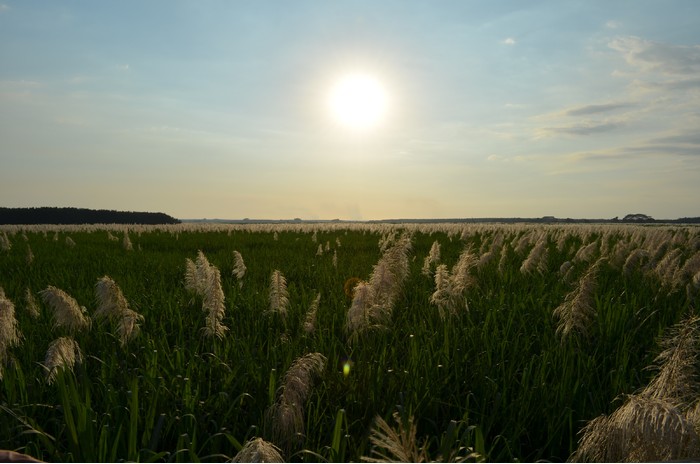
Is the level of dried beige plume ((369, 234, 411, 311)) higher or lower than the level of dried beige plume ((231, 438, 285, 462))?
higher

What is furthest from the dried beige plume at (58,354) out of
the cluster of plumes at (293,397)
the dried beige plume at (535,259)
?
the dried beige plume at (535,259)

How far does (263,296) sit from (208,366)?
2534 millimetres

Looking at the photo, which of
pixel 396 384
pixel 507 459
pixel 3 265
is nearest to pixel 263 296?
pixel 396 384

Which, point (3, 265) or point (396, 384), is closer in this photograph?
point (396, 384)

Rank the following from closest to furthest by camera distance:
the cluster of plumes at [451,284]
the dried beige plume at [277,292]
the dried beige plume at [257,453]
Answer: the dried beige plume at [257,453], the dried beige plume at [277,292], the cluster of plumes at [451,284]

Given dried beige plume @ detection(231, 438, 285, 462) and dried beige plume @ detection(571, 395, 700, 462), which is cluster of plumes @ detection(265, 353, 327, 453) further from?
dried beige plume @ detection(571, 395, 700, 462)

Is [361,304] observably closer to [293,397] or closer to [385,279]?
[385,279]

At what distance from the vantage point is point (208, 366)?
394 cm

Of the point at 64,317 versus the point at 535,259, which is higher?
the point at 535,259

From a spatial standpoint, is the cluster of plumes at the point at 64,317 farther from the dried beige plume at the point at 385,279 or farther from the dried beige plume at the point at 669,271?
the dried beige plume at the point at 669,271

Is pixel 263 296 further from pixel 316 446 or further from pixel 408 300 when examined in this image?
pixel 316 446

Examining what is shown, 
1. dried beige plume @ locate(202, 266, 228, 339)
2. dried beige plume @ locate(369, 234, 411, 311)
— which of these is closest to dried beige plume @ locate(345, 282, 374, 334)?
dried beige plume @ locate(369, 234, 411, 311)

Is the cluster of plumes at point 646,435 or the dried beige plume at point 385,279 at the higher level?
the dried beige plume at point 385,279

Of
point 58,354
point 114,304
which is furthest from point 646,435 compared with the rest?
point 114,304
